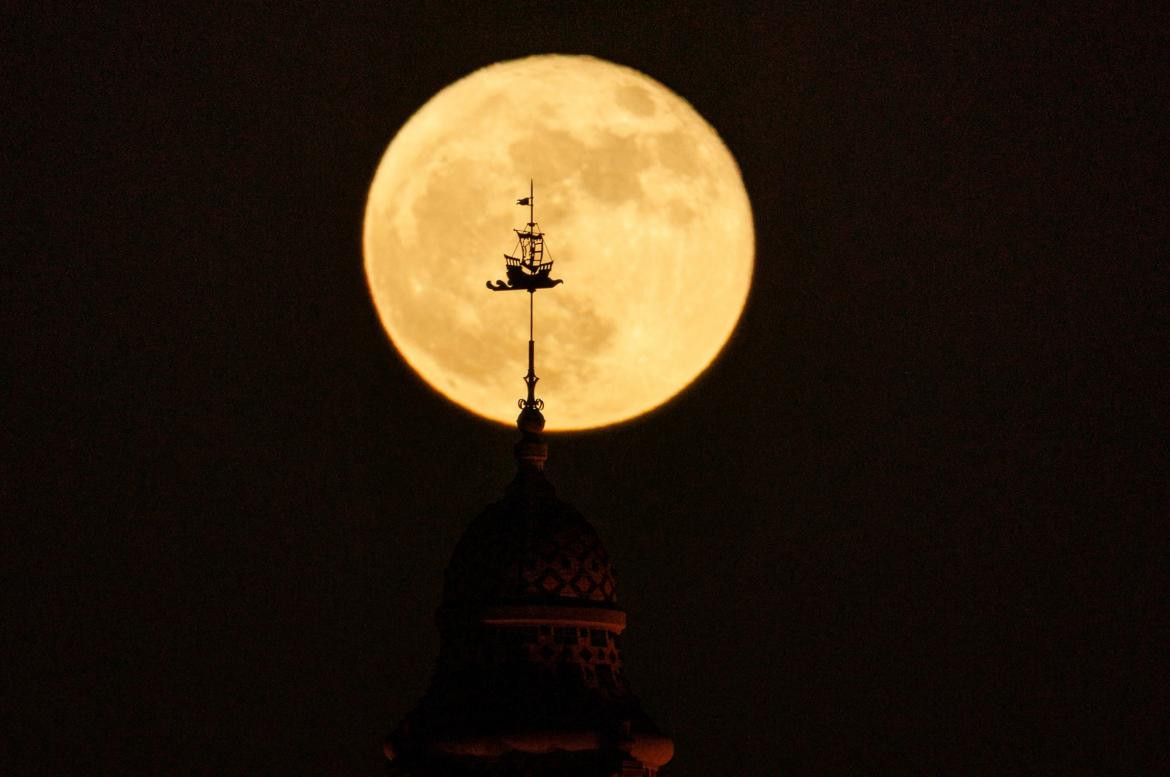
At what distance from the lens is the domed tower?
219 feet

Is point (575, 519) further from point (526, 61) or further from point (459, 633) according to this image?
point (526, 61)

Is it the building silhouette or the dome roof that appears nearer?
the building silhouette

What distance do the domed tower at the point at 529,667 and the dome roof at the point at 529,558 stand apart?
0.02 meters

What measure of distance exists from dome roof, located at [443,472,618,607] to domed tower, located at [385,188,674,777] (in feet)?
0.05

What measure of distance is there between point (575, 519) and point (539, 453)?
1458 millimetres

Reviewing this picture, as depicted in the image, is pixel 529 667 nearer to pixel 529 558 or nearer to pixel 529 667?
pixel 529 667

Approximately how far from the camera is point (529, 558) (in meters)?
68.1

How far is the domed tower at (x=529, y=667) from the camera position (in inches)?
2628

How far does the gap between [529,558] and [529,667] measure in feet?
6.05

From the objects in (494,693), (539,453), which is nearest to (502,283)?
(539,453)

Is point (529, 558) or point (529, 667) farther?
point (529, 558)

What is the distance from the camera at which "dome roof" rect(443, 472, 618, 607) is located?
223 ft

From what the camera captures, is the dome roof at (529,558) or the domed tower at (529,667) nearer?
the domed tower at (529,667)

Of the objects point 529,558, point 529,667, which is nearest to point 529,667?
point 529,667
